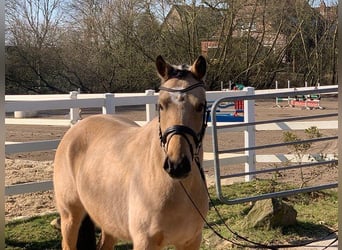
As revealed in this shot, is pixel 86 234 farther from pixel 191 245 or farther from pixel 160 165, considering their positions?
pixel 160 165

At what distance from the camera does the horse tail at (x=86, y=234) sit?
387cm

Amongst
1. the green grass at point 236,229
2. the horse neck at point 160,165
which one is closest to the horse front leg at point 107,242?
the green grass at point 236,229

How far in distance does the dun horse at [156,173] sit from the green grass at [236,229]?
1.33 meters

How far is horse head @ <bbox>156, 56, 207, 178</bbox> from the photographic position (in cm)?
240

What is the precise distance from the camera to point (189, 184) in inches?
110

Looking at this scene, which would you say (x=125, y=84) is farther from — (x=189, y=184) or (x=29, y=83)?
(x=189, y=184)

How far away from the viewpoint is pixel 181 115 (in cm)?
254

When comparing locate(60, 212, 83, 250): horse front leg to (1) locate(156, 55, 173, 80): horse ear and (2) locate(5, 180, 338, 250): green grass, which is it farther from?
(1) locate(156, 55, 173, 80): horse ear

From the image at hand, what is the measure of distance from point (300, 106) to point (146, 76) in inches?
296

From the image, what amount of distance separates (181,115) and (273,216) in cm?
285

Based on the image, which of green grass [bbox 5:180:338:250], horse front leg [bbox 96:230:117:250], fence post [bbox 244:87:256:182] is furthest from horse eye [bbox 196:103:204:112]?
fence post [bbox 244:87:256:182]

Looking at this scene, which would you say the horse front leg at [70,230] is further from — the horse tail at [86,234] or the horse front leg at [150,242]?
the horse front leg at [150,242]

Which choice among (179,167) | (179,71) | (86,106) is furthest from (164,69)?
(86,106)

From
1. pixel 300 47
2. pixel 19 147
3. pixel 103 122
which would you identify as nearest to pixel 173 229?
pixel 103 122
